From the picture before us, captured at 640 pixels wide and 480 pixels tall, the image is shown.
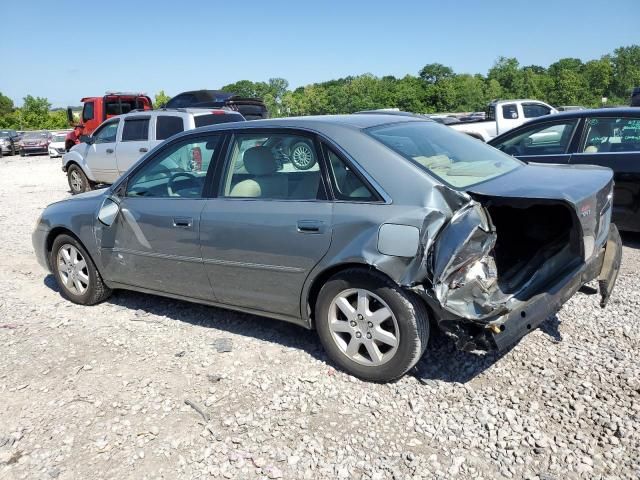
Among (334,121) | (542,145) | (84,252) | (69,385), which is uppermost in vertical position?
(334,121)

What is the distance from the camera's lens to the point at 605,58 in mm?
70250

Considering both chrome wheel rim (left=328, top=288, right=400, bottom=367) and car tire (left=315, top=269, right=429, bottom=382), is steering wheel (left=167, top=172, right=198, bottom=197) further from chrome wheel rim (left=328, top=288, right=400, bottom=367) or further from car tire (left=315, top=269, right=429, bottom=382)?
chrome wheel rim (left=328, top=288, right=400, bottom=367)

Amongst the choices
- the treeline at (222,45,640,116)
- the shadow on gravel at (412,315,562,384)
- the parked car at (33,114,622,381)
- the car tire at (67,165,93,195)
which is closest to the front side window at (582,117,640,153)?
the parked car at (33,114,622,381)

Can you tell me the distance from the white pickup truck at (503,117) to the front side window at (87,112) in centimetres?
1138

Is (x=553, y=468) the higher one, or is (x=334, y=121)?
(x=334, y=121)

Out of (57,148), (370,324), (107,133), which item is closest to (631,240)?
(370,324)

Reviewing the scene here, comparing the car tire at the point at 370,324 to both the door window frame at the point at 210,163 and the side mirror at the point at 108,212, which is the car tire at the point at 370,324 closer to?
the door window frame at the point at 210,163

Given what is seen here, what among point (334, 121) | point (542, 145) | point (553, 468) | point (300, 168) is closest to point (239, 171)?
point (300, 168)

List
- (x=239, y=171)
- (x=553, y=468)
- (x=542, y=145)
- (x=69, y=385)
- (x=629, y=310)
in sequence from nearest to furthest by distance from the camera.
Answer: (x=553, y=468) → (x=69, y=385) → (x=239, y=171) → (x=629, y=310) → (x=542, y=145)

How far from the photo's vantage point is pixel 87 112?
17734mm

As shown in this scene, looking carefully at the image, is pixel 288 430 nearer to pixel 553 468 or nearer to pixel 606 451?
pixel 553 468

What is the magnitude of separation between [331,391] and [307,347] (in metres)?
0.64

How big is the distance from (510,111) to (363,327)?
46.9 feet

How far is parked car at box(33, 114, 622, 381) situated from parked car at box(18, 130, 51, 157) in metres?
27.7
